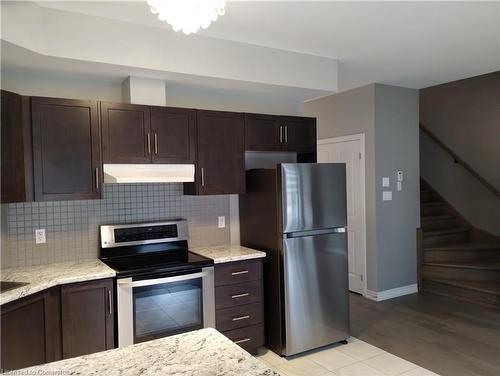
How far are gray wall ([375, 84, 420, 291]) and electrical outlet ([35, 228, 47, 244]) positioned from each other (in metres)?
3.54

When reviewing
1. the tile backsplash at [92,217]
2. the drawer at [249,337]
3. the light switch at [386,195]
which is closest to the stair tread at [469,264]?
the light switch at [386,195]

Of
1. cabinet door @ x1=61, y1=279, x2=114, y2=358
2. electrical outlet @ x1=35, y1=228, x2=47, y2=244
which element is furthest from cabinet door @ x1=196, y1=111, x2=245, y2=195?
electrical outlet @ x1=35, y1=228, x2=47, y2=244

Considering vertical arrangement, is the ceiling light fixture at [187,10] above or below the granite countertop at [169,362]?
above

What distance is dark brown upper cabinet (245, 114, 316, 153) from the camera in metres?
3.48

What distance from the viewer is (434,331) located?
144 inches

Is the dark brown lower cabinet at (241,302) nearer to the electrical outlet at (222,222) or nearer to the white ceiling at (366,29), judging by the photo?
the electrical outlet at (222,222)

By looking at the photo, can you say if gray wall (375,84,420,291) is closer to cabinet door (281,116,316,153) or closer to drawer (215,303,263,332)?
cabinet door (281,116,316,153)

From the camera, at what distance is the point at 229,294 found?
10.2ft

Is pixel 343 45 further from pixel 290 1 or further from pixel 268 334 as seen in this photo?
pixel 268 334

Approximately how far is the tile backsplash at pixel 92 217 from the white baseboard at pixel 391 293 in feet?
6.90

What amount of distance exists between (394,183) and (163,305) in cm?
324

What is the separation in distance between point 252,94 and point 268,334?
230cm

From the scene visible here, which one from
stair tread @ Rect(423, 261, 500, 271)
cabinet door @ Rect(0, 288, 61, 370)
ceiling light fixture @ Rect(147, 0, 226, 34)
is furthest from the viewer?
stair tread @ Rect(423, 261, 500, 271)

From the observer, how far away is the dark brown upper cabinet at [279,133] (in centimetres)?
348
